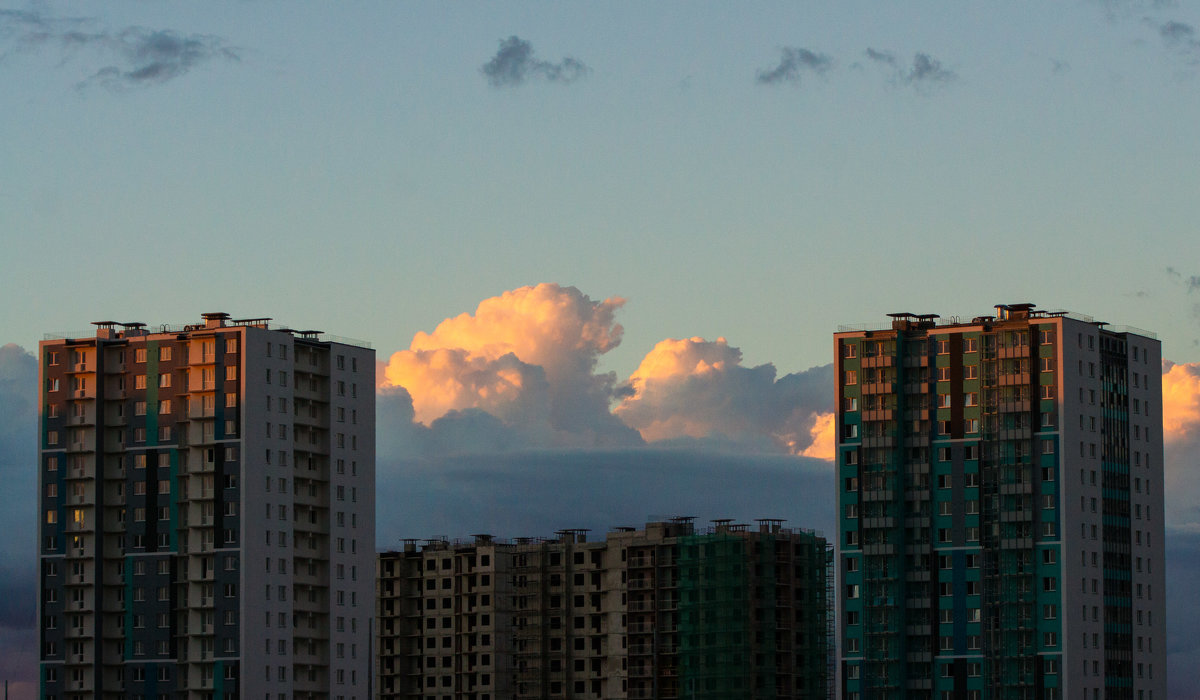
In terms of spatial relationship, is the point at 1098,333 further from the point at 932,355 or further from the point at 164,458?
the point at 164,458

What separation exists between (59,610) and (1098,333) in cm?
8580

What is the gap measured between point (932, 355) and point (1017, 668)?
2582 cm

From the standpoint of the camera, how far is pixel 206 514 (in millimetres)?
177250

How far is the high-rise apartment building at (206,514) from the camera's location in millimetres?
176875

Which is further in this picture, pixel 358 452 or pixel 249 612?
pixel 358 452

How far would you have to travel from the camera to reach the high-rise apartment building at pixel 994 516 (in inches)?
7092

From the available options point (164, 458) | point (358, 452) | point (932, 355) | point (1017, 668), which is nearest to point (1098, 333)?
point (932, 355)

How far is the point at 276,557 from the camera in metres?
179

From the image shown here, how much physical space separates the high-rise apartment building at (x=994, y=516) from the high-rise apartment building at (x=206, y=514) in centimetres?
4030

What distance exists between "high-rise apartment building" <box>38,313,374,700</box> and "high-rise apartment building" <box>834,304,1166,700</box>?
4030cm

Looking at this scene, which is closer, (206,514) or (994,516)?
(206,514)

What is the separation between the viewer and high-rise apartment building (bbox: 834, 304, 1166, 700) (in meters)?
180

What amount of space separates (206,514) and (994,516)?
61035 mm

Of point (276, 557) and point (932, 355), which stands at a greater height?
point (932, 355)
